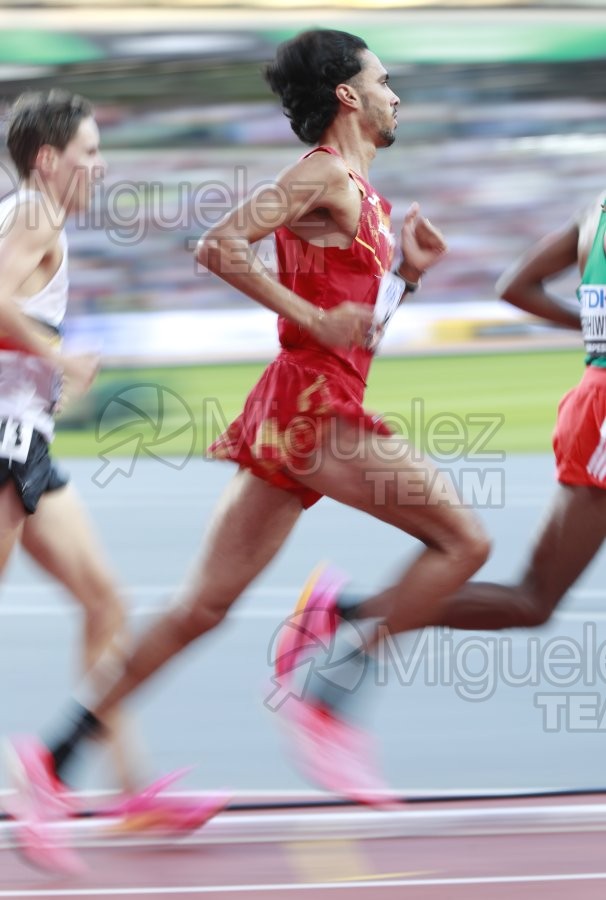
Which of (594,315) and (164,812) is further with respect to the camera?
(594,315)

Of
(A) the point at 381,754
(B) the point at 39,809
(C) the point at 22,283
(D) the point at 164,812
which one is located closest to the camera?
(C) the point at 22,283

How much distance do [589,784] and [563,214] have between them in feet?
43.4

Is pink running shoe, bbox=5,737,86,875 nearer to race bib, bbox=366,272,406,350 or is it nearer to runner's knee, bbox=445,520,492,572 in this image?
runner's knee, bbox=445,520,492,572

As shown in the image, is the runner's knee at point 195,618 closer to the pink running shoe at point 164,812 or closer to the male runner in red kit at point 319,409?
the male runner in red kit at point 319,409

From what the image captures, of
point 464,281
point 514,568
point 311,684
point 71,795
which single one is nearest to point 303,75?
point 311,684

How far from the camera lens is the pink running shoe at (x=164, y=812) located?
365 cm

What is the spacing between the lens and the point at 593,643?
6.02 m

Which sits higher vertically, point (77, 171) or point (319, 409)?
point (77, 171)

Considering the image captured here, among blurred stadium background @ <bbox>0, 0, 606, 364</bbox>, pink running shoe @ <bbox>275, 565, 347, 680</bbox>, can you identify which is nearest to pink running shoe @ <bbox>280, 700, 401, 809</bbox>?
pink running shoe @ <bbox>275, 565, 347, 680</bbox>

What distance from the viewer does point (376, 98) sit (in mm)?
3682

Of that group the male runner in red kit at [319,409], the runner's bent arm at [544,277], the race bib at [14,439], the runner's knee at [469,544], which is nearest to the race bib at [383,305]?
the male runner in red kit at [319,409]

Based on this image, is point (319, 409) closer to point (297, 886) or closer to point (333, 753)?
point (333, 753)

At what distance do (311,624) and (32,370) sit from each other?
101 cm

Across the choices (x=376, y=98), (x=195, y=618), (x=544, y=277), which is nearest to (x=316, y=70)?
(x=376, y=98)
